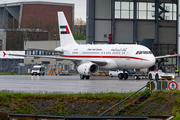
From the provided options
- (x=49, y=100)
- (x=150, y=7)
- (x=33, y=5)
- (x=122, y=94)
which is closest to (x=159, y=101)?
(x=122, y=94)

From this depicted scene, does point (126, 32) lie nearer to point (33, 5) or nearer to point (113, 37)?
point (113, 37)

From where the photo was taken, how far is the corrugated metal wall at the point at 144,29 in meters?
62.3

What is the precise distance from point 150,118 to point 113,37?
1782 inches

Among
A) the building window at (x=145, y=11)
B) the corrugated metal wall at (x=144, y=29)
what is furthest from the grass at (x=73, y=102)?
the building window at (x=145, y=11)

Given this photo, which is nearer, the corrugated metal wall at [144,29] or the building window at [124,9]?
the building window at [124,9]

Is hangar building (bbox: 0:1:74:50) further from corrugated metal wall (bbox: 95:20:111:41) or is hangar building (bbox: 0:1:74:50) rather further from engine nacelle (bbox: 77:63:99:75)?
engine nacelle (bbox: 77:63:99:75)

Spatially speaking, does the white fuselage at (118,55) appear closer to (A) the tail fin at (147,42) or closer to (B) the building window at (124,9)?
(A) the tail fin at (147,42)

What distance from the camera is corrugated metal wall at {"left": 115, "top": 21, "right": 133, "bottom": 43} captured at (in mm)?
61116

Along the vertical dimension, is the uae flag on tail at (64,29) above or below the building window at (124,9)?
below

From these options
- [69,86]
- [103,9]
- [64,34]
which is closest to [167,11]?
[103,9]

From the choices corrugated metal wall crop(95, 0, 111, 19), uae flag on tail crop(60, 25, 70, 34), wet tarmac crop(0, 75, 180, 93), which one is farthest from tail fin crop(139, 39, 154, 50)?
wet tarmac crop(0, 75, 180, 93)

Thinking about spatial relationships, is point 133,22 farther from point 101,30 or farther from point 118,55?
point 118,55

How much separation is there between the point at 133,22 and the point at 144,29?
2549mm

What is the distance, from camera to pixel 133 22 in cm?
6159
